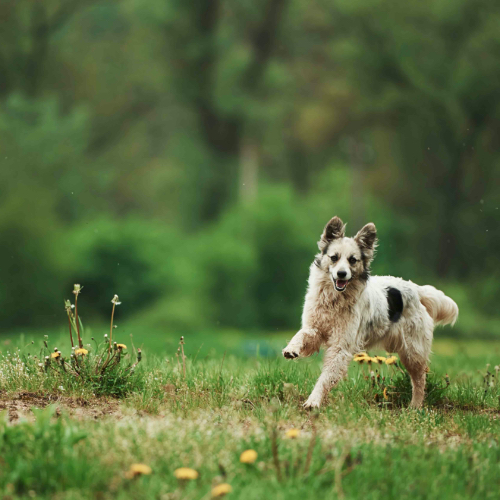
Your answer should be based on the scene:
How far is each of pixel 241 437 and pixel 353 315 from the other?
6.35 ft

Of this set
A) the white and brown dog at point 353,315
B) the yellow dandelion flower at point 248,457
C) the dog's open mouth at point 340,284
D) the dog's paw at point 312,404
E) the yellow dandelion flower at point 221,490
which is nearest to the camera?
the yellow dandelion flower at point 221,490

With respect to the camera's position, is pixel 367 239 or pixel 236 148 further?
pixel 236 148

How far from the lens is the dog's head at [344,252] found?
5492mm

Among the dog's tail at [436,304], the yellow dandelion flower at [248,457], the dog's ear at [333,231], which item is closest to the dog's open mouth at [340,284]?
the dog's ear at [333,231]

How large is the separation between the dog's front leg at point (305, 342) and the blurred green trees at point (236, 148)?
12.4 meters

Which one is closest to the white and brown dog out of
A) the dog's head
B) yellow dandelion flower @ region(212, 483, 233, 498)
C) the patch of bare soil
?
the dog's head

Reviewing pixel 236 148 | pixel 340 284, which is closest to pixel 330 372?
pixel 340 284

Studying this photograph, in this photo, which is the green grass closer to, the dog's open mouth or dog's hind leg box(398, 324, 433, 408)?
dog's hind leg box(398, 324, 433, 408)

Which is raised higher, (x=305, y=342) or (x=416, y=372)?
(x=305, y=342)

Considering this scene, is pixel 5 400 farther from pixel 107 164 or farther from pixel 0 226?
pixel 107 164

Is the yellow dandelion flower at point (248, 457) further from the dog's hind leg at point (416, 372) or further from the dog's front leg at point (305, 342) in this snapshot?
the dog's hind leg at point (416, 372)

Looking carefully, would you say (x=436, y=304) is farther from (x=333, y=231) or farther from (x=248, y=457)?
(x=248, y=457)

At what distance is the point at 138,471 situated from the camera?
3.29 metres

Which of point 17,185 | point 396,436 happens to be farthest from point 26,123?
point 396,436
